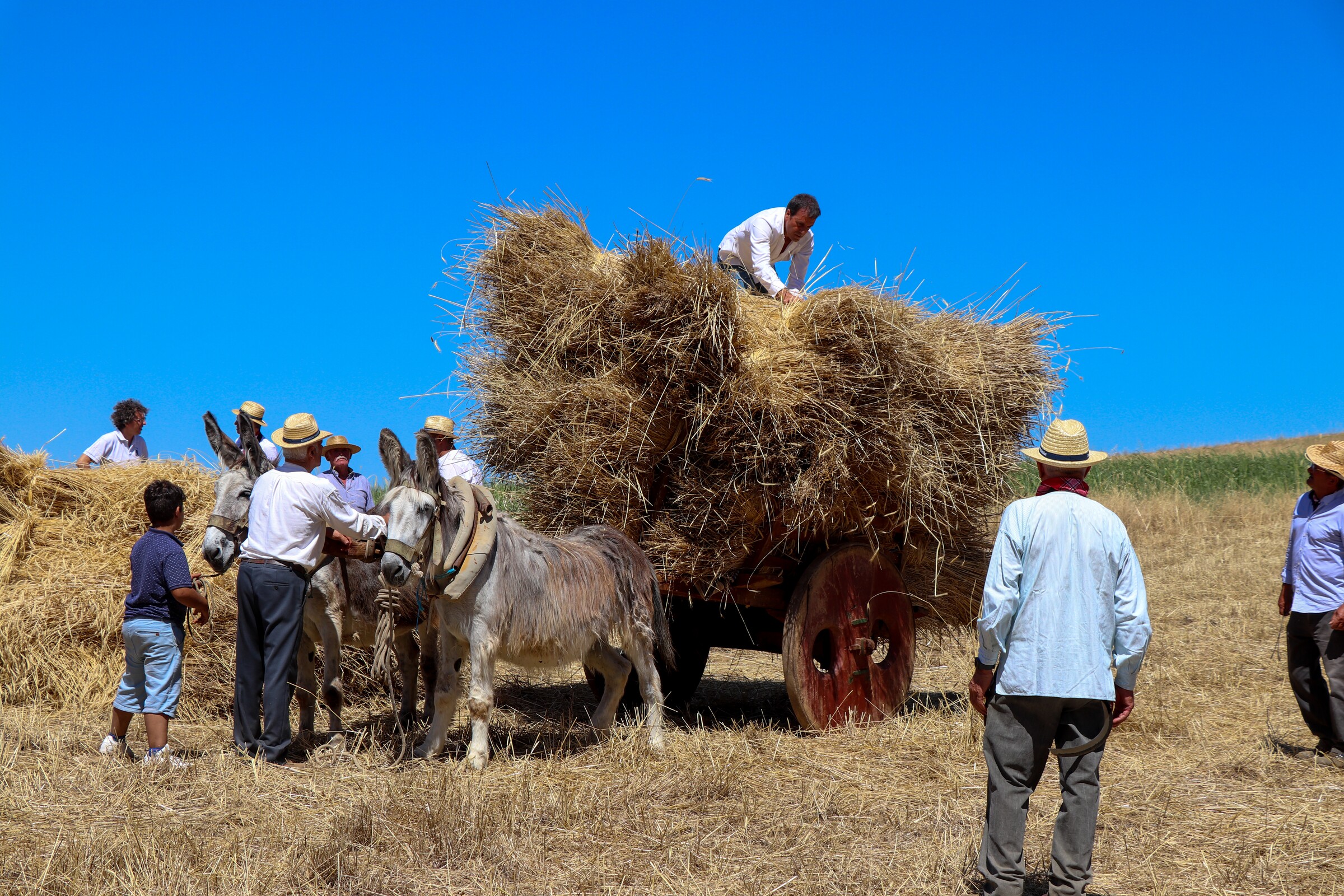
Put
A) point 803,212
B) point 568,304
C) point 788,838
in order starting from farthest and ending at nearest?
point 803,212, point 568,304, point 788,838

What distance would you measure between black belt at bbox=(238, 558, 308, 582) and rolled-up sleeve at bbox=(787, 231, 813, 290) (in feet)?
12.7

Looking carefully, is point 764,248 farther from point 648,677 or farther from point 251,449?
point 251,449

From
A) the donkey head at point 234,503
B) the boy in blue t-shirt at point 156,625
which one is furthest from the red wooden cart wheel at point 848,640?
the boy in blue t-shirt at point 156,625

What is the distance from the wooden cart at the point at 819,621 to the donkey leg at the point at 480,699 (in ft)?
3.78

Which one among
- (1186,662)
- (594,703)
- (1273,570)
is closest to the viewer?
(594,703)

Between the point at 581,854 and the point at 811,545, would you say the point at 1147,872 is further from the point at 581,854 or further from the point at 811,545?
the point at 811,545

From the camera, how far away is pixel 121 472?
8047 millimetres

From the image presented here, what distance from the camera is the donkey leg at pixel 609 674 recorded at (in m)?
6.18

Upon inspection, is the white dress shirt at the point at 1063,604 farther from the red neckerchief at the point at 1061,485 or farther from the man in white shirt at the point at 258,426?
the man in white shirt at the point at 258,426

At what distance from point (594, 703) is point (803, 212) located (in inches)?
158

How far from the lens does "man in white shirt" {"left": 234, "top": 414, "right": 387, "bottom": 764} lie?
212 inches

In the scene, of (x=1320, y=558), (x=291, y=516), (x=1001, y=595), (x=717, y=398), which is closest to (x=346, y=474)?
(x=291, y=516)

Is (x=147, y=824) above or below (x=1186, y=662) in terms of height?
below

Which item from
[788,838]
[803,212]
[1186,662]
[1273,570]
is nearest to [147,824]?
[788,838]
